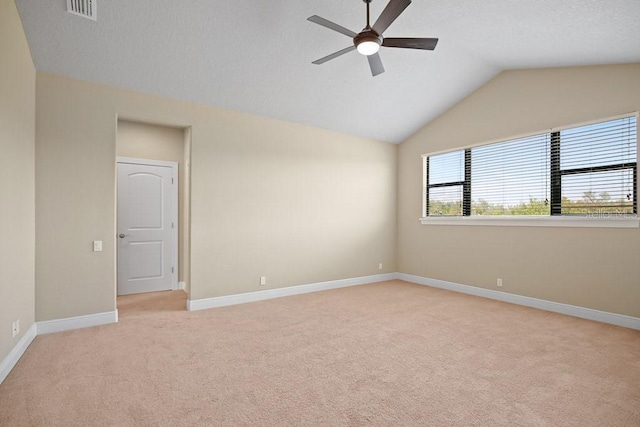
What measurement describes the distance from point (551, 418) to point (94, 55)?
15.9 ft

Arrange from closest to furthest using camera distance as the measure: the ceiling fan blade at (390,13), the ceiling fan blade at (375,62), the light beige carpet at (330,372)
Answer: the light beige carpet at (330,372), the ceiling fan blade at (390,13), the ceiling fan blade at (375,62)

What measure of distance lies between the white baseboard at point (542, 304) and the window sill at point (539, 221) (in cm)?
100

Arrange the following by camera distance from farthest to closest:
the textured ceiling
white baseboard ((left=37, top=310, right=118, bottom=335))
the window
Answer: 1. the window
2. white baseboard ((left=37, top=310, right=118, bottom=335))
3. the textured ceiling

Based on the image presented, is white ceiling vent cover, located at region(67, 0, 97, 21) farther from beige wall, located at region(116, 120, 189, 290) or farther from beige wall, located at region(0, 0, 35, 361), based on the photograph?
beige wall, located at region(116, 120, 189, 290)

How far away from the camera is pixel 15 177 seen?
111 inches

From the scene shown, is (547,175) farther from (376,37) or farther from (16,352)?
(16,352)

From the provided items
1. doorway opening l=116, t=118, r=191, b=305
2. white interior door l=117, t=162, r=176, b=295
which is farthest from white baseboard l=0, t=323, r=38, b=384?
white interior door l=117, t=162, r=176, b=295

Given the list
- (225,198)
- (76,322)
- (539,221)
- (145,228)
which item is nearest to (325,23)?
(225,198)

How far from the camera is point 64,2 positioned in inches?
110

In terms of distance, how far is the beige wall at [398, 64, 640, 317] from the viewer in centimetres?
384

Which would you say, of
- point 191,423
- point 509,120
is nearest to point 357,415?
point 191,423

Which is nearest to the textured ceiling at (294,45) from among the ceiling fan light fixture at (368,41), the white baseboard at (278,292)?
the ceiling fan light fixture at (368,41)

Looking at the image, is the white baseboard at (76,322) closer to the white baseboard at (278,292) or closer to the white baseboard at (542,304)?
the white baseboard at (278,292)

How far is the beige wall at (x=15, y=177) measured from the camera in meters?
2.52
